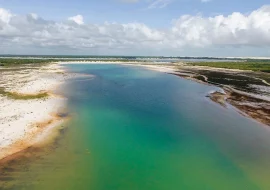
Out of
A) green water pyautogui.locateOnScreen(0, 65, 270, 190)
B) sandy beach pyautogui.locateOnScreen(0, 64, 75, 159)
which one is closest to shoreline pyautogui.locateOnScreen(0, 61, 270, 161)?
sandy beach pyautogui.locateOnScreen(0, 64, 75, 159)

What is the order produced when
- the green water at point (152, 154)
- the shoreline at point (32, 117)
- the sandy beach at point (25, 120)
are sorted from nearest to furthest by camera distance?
the green water at point (152, 154)
the sandy beach at point (25, 120)
the shoreline at point (32, 117)

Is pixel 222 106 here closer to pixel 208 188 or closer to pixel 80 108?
pixel 80 108

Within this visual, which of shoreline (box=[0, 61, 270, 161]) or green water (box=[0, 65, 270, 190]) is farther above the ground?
shoreline (box=[0, 61, 270, 161])

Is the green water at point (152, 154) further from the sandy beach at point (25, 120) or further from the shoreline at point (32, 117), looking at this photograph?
the sandy beach at point (25, 120)

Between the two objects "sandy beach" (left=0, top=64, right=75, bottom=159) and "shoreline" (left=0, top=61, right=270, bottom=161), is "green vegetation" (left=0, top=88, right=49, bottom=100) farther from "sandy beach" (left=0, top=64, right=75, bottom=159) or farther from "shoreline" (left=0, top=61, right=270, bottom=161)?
"shoreline" (left=0, top=61, right=270, bottom=161)

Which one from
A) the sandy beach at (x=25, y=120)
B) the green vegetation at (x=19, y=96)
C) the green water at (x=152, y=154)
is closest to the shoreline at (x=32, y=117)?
the sandy beach at (x=25, y=120)

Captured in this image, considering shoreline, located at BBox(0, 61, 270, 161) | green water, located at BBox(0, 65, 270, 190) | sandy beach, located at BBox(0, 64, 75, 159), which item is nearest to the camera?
green water, located at BBox(0, 65, 270, 190)

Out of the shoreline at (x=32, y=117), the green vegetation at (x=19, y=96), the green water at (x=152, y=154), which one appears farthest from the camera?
the green vegetation at (x=19, y=96)

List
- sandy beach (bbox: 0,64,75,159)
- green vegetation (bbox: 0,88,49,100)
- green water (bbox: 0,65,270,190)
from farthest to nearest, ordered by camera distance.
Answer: green vegetation (bbox: 0,88,49,100), sandy beach (bbox: 0,64,75,159), green water (bbox: 0,65,270,190)

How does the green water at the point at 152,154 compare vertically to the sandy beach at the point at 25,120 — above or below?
below
